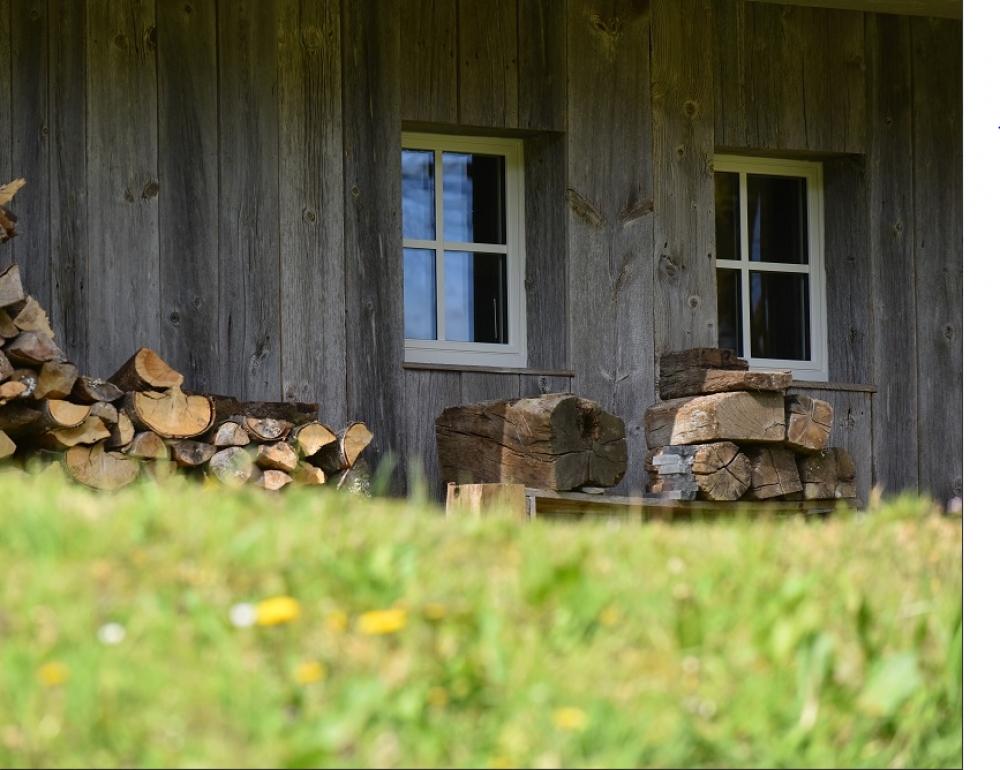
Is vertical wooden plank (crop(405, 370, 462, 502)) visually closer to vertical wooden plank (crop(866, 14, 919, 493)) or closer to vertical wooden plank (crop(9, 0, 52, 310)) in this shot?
vertical wooden plank (crop(9, 0, 52, 310))

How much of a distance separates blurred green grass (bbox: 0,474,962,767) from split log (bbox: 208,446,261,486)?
275 cm

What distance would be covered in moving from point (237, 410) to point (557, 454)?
4.16ft

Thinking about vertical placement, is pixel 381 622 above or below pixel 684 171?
below

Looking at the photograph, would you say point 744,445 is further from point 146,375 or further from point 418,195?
point 146,375

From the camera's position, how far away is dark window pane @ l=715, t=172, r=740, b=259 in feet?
25.5

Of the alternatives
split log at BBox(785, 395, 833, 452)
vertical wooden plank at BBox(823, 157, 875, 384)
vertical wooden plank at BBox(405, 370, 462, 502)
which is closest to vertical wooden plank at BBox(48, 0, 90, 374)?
vertical wooden plank at BBox(405, 370, 462, 502)

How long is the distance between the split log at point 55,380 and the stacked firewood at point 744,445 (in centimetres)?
245

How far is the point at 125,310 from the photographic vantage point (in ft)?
20.9

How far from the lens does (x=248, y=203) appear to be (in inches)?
261

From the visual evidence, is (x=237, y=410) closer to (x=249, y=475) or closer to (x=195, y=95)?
(x=249, y=475)

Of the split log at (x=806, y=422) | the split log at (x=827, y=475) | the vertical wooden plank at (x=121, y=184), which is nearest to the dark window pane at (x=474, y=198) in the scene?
the vertical wooden plank at (x=121, y=184)

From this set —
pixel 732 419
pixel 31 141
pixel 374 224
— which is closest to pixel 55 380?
pixel 31 141

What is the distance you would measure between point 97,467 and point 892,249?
4.25m

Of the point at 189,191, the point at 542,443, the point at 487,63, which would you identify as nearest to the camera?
the point at 542,443
